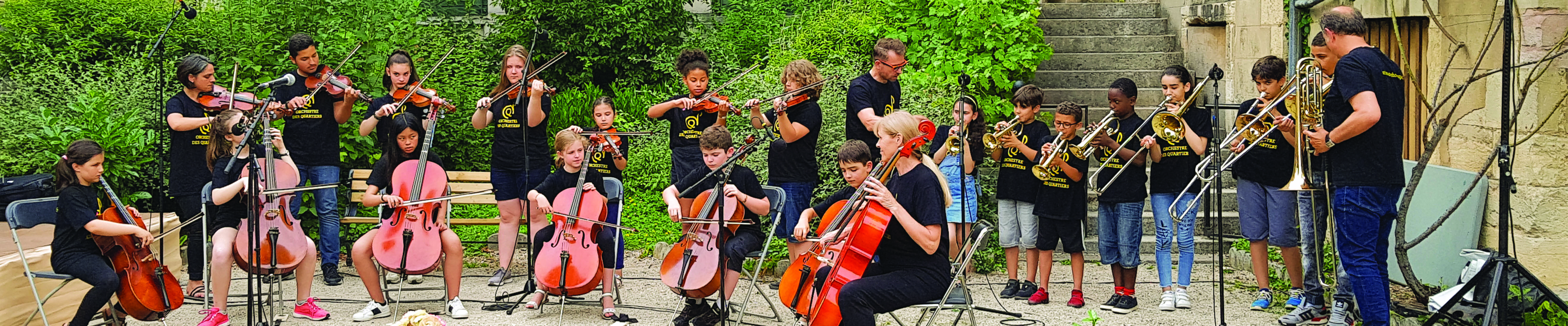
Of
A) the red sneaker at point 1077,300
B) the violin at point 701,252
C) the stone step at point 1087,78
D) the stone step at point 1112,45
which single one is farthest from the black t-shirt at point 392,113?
the stone step at point 1112,45

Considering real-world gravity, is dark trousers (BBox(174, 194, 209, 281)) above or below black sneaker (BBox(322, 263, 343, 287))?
above

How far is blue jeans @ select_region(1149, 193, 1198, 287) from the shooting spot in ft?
19.9

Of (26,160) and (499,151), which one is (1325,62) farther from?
(26,160)

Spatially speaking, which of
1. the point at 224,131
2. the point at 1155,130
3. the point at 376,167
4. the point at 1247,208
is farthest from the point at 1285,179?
the point at 224,131

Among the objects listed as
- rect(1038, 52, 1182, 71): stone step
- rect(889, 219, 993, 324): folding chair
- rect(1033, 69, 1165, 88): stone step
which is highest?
rect(1038, 52, 1182, 71): stone step

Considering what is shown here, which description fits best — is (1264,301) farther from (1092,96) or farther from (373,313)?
(373,313)

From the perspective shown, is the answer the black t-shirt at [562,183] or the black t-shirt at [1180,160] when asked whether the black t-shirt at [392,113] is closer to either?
the black t-shirt at [562,183]

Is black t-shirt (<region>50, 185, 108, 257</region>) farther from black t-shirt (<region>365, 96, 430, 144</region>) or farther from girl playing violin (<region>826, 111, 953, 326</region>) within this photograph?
girl playing violin (<region>826, 111, 953, 326</region>)

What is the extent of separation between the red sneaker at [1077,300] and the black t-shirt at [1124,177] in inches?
19.0

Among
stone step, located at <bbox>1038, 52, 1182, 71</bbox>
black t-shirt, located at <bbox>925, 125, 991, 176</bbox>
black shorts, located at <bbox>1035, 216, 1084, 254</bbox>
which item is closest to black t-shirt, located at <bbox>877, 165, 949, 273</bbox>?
black shorts, located at <bbox>1035, 216, 1084, 254</bbox>

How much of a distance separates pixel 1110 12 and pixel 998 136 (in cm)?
474

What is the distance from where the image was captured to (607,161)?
633cm

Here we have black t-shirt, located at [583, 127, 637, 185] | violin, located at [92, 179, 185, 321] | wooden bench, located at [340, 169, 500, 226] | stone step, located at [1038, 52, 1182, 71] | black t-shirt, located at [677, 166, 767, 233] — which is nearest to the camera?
violin, located at [92, 179, 185, 321]

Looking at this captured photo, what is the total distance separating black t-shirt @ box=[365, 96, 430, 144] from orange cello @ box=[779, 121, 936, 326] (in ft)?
8.24
